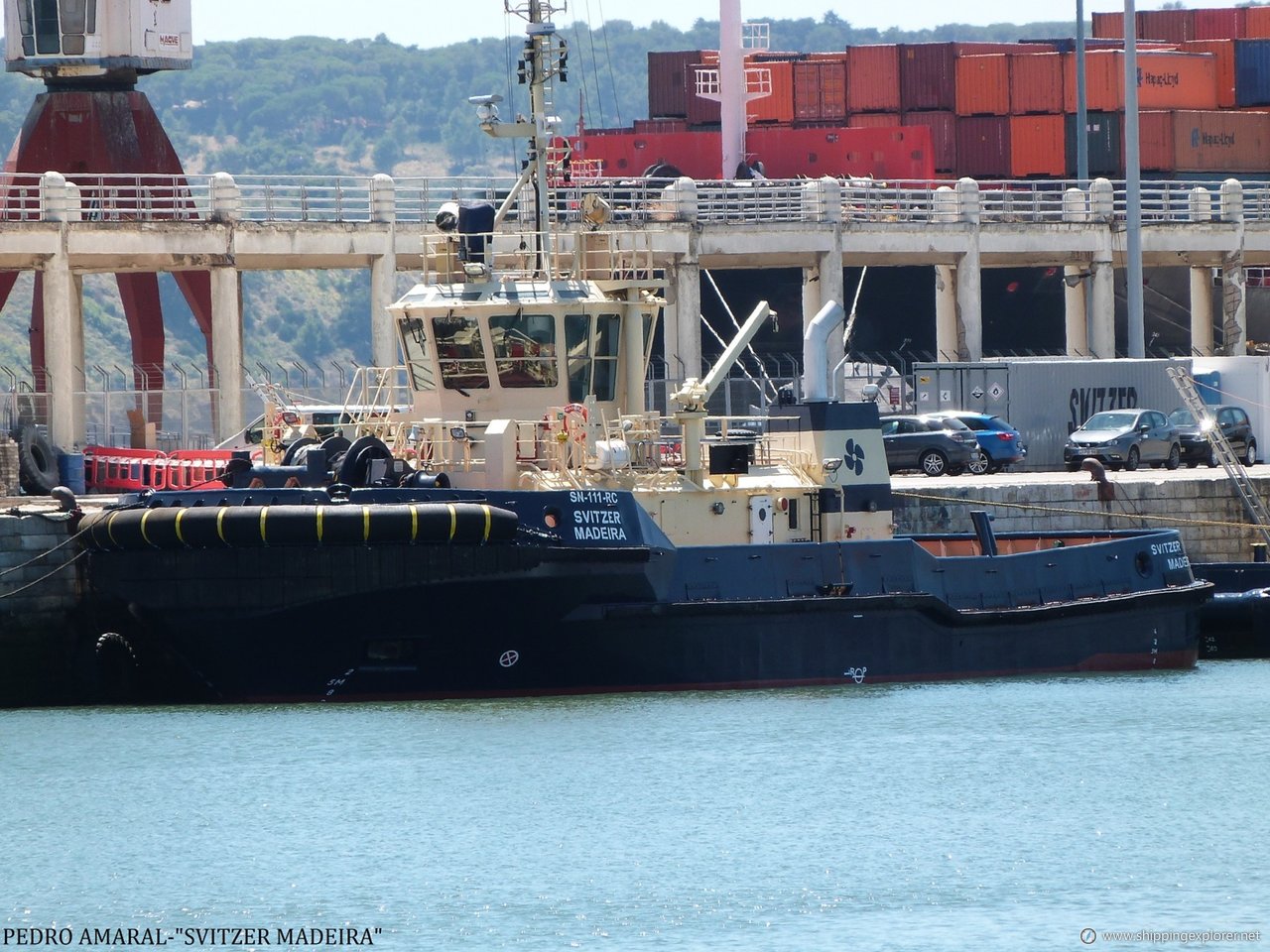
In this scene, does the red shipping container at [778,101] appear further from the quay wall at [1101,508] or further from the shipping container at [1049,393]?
the quay wall at [1101,508]

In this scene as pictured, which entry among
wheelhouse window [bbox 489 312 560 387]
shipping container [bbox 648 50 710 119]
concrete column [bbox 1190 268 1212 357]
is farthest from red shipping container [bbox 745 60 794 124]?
wheelhouse window [bbox 489 312 560 387]

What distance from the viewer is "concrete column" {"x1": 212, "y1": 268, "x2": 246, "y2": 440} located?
41.3m

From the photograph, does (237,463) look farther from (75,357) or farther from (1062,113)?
(1062,113)

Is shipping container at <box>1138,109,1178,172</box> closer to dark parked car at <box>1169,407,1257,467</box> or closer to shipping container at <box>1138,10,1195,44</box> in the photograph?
shipping container at <box>1138,10,1195,44</box>

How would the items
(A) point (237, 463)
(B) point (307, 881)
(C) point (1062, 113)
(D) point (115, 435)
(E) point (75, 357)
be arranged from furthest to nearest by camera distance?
1. (C) point (1062, 113)
2. (E) point (75, 357)
3. (D) point (115, 435)
4. (A) point (237, 463)
5. (B) point (307, 881)

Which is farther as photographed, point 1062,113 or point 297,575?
point 1062,113

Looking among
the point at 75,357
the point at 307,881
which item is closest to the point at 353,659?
the point at 307,881

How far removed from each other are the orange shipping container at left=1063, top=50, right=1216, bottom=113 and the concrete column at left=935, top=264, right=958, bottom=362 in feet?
36.7

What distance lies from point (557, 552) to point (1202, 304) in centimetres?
3742

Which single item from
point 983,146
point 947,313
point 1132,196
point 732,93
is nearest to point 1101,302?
point 947,313

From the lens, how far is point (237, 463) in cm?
2314

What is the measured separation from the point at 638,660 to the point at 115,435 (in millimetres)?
17515

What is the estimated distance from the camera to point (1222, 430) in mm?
38375

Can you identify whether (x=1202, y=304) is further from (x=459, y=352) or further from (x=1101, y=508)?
(x=459, y=352)
